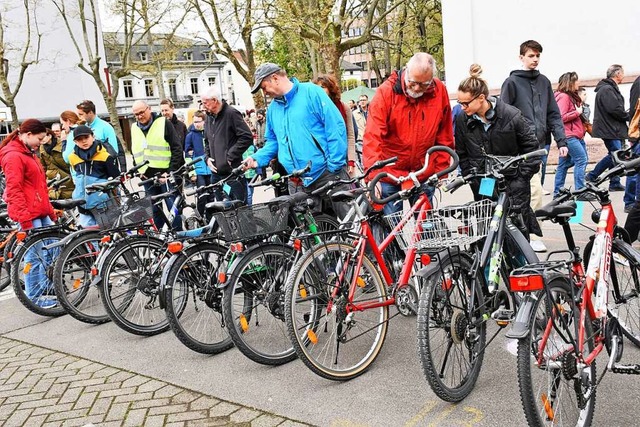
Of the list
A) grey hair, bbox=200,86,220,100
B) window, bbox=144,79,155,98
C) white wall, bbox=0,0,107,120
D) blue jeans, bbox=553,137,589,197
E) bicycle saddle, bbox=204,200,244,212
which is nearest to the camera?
bicycle saddle, bbox=204,200,244,212

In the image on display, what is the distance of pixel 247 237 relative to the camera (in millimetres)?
4109

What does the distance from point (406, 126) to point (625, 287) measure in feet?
6.27

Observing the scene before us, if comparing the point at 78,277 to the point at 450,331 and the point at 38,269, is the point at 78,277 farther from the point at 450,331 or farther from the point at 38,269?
the point at 450,331

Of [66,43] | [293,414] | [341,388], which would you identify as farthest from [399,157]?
[66,43]

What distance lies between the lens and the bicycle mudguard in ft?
8.51

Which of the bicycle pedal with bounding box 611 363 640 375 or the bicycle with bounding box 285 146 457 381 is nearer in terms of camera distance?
the bicycle pedal with bounding box 611 363 640 375

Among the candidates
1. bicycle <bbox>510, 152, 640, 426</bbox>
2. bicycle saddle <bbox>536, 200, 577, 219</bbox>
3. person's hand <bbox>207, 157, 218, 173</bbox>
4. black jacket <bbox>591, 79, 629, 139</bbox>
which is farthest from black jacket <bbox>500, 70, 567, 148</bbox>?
black jacket <bbox>591, 79, 629, 139</bbox>

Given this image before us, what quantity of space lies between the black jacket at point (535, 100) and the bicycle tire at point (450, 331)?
297 centimetres

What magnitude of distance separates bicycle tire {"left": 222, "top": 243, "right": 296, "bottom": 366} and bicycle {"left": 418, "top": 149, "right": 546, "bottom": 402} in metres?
1.17

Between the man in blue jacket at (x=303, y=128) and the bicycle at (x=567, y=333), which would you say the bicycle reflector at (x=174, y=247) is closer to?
the man in blue jacket at (x=303, y=128)

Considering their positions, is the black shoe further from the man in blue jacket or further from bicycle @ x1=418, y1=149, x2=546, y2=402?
the man in blue jacket

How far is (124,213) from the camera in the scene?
5.25 m

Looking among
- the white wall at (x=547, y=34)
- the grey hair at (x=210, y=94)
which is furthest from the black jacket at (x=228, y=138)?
the white wall at (x=547, y=34)

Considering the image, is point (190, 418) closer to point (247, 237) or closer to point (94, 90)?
point (247, 237)
